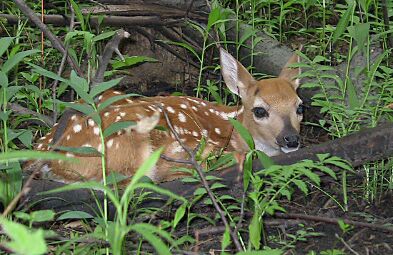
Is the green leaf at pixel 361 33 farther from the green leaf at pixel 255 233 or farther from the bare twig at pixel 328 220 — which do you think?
the green leaf at pixel 255 233

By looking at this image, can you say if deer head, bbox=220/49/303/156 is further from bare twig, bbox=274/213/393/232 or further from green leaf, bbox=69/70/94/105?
green leaf, bbox=69/70/94/105

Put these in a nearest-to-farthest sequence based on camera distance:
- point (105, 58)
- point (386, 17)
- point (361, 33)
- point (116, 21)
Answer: point (105, 58), point (361, 33), point (386, 17), point (116, 21)

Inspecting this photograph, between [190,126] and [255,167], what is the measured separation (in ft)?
5.06

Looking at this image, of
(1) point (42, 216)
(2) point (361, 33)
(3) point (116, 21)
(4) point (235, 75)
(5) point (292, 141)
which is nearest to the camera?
(1) point (42, 216)

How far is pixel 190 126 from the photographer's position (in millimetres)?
5500

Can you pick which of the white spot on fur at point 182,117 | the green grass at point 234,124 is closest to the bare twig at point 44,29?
the green grass at point 234,124

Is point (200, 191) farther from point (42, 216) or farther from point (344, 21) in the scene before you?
point (344, 21)

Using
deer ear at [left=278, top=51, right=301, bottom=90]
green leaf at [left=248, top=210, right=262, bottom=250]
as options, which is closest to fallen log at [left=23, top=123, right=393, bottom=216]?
green leaf at [left=248, top=210, right=262, bottom=250]

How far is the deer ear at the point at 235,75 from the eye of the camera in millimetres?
5688

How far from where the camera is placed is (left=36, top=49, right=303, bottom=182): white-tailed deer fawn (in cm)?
487

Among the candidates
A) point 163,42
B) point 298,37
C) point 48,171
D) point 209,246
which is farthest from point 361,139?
point 298,37

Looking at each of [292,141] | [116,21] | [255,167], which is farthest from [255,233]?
[116,21]

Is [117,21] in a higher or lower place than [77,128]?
higher

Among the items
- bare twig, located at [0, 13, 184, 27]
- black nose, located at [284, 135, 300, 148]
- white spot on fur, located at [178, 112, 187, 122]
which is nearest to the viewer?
black nose, located at [284, 135, 300, 148]
